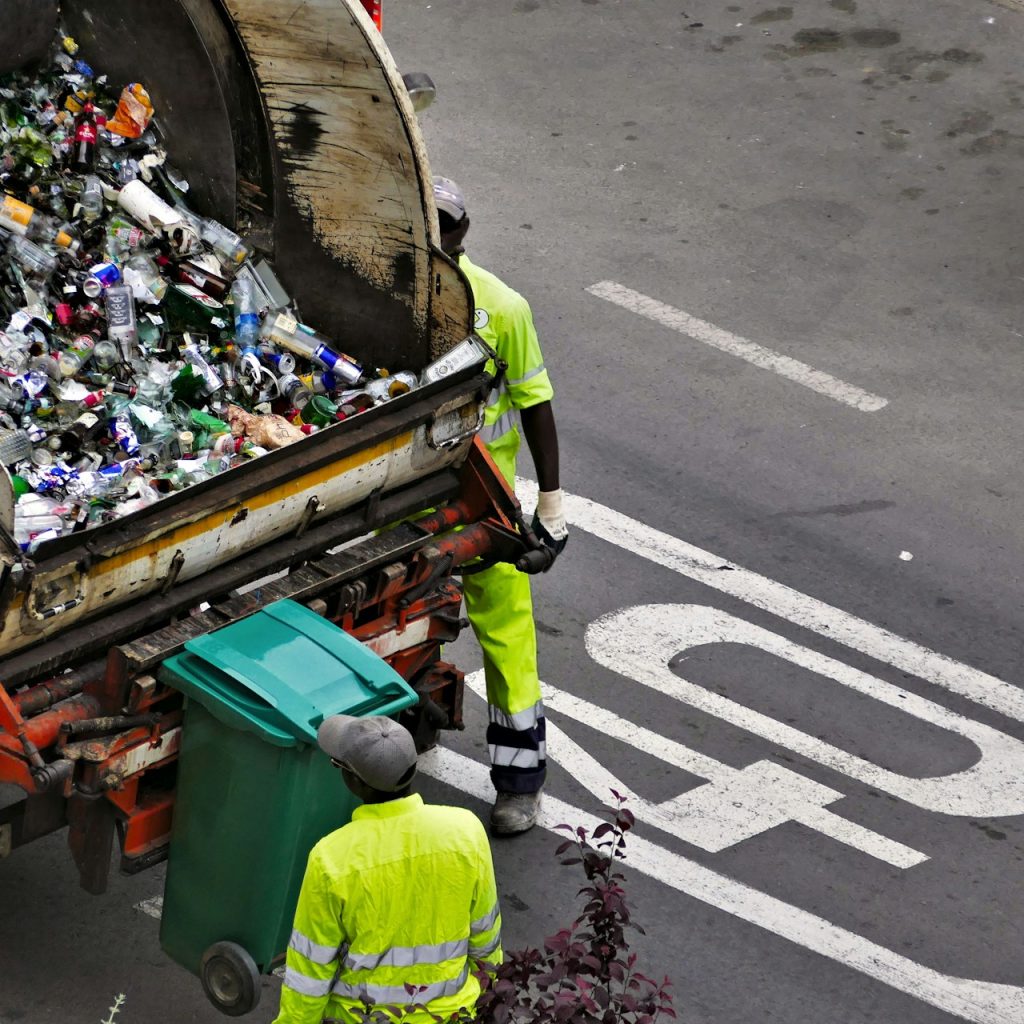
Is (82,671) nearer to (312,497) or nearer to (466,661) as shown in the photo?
(312,497)

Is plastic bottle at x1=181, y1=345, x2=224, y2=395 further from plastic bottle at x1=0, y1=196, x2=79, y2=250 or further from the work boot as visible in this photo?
the work boot

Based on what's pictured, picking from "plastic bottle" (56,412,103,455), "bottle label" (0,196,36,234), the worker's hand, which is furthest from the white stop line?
"bottle label" (0,196,36,234)

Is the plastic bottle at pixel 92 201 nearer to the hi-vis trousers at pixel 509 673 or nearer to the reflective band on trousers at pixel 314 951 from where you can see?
the hi-vis trousers at pixel 509 673

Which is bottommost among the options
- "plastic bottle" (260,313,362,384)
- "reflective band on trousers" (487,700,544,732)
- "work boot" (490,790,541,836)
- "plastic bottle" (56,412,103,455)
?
"work boot" (490,790,541,836)

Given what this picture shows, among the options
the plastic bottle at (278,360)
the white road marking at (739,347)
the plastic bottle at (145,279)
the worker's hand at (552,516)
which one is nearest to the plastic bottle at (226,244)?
the plastic bottle at (145,279)

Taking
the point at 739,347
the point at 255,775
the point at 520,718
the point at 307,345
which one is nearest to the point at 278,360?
the point at 307,345

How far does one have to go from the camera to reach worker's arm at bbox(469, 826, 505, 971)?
4.20 meters

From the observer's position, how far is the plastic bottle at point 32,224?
6.20 metres

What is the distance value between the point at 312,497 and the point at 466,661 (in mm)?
1733

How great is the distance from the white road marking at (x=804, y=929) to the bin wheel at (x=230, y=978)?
1.52 meters

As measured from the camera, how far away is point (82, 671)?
194 inches

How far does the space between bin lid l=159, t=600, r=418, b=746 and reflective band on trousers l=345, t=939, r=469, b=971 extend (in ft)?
2.07

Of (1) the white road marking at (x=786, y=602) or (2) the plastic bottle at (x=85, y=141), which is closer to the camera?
(2) the plastic bottle at (x=85, y=141)

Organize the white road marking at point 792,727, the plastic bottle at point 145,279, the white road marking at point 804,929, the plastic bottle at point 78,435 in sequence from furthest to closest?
the white road marking at point 792,727, the plastic bottle at point 145,279, the plastic bottle at point 78,435, the white road marking at point 804,929
